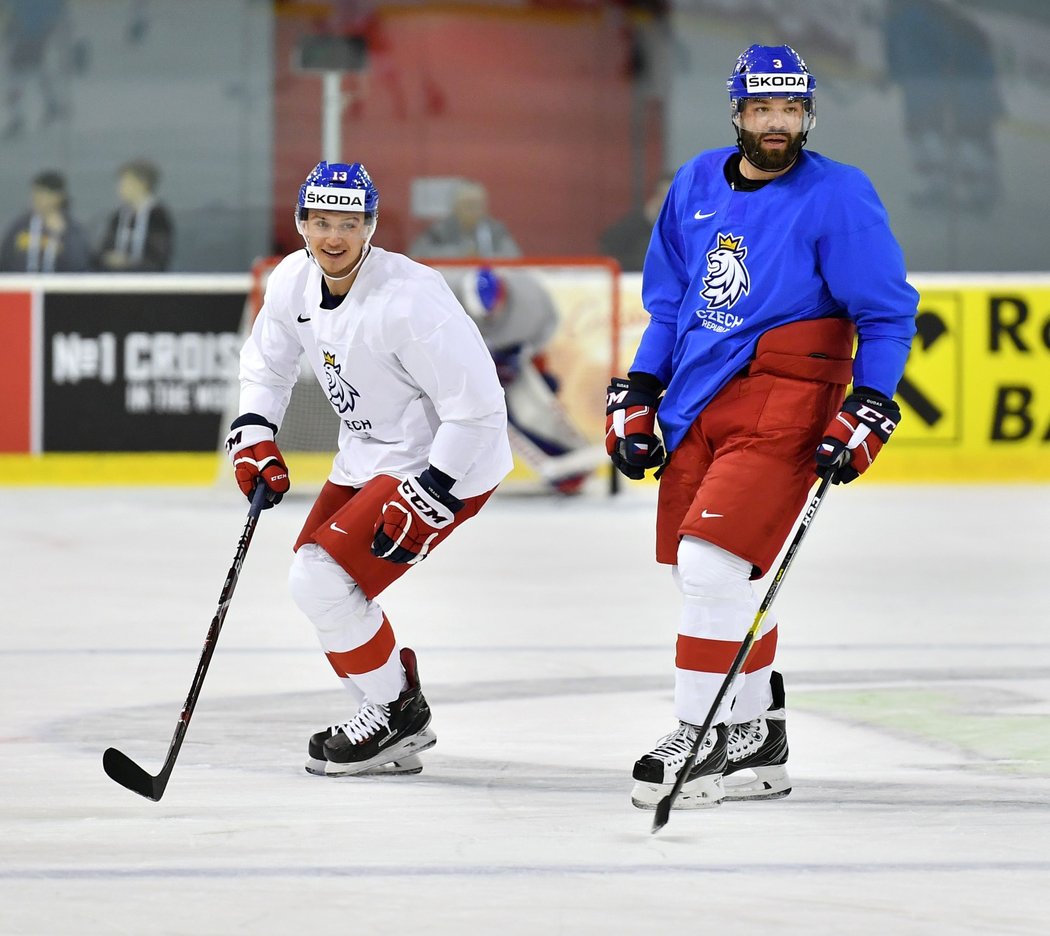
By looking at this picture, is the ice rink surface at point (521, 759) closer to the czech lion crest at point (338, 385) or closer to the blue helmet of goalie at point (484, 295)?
the czech lion crest at point (338, 385)

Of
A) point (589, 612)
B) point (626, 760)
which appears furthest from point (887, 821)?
point (589, 612)

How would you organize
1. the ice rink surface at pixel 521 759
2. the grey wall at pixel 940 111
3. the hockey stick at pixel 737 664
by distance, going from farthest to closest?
the grey wall at pixel 940 111
the hockey stick at pixel 737 664
the ice rink surface at pixel 521 759

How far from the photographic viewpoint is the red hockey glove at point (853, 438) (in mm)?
3744

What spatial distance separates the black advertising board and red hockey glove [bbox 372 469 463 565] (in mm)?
6384

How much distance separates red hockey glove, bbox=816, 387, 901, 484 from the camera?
3.74 meters

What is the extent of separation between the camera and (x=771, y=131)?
3.86 metres

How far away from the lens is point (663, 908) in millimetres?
3072

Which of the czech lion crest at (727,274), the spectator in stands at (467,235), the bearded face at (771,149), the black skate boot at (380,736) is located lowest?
the black skate boot at (380,736)

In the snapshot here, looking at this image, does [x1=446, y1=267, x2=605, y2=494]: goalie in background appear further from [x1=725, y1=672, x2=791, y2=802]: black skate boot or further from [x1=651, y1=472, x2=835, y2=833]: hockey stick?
[x1=651, y1=472, x2=835, y2=833]: hockey stick

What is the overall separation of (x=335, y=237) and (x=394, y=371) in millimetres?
270

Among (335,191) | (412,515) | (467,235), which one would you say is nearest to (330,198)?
(335,191)

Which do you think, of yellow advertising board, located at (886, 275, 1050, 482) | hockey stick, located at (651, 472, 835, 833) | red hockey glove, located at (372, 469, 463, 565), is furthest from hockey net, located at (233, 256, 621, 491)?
hockey stick, located at (651, 472, 835, 833)

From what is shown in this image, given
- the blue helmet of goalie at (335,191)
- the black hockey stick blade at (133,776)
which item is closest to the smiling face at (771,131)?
the blue helmet of goalie at (335,191)

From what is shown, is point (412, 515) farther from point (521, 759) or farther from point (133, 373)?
point (133, 373)
